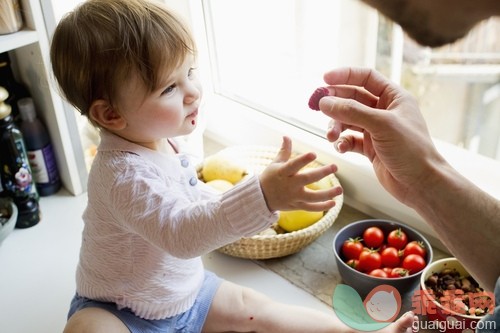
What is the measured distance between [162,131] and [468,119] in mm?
579

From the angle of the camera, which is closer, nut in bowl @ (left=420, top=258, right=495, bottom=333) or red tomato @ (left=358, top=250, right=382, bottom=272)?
nut in bowl @ (left=420, top=258, right=495, bottom=333)

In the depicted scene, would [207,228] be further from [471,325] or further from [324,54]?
[324,54]

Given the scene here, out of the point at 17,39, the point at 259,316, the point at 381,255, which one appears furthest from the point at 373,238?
the point at 17,39

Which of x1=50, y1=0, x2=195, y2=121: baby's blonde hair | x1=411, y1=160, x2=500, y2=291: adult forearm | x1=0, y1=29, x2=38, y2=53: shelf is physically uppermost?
x1=50, y1=0, x2=195, y2=121: baby's blonde hair

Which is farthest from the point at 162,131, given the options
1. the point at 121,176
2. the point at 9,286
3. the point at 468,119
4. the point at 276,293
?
the point at 468,119

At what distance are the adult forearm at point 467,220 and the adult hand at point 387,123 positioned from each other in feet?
0.08

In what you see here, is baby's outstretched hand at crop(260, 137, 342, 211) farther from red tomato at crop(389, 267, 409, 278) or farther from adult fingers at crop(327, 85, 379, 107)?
red tomato at crop(389, 267, 409, 278)

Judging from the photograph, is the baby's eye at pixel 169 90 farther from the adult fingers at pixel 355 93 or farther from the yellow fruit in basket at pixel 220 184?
the yellow fruit in basket at pixel 220 184

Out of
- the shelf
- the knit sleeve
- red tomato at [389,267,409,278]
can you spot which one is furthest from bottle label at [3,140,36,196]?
red tomato at [389,267,409,278]

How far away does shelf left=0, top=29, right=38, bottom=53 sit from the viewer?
993 millimetres

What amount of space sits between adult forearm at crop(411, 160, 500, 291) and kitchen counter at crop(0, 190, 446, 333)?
31 centimetres

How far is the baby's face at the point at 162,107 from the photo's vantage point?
0.74 m

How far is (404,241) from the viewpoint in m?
0.97

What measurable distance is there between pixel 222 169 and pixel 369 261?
0.36 metres
